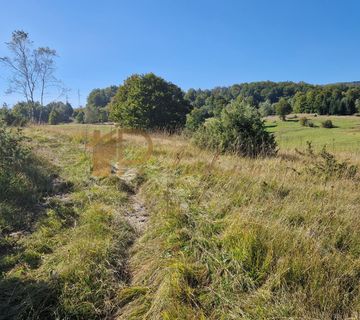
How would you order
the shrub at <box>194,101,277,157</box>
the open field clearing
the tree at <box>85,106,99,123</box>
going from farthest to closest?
the tree at <box>85,106,99,123</box>, the open field clearing, the shrub at <box>194,101,277,157</box>

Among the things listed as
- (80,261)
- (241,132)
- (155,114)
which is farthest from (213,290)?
(155,114)

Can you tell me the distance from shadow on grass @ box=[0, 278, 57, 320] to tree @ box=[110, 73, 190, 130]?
23.0m

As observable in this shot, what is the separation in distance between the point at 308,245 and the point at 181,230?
1344 millimetres

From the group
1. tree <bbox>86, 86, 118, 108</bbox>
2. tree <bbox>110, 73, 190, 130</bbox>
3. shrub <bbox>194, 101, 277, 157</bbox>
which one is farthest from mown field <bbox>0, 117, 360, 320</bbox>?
tree <bbox>86, 86, 118, 108</bbox>

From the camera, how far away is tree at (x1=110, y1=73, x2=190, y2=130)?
2639cm

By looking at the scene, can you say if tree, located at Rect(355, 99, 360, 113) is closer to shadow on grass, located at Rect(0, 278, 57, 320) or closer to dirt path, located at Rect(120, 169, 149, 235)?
dirt path, located at Rect(120, 169, 149, 235)

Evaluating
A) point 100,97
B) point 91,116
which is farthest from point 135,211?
point 100,97

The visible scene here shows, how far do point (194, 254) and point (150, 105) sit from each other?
80.1 feet

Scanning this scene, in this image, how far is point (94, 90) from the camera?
93000 mm

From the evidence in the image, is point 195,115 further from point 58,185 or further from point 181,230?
point 181,230

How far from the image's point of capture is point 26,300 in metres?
2.30

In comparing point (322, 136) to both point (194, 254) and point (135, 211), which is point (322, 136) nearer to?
point (135, 211)

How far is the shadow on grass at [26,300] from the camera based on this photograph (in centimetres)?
222

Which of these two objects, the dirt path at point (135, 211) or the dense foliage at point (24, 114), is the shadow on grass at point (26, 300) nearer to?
the dirt path at point (135, 211)
